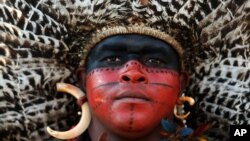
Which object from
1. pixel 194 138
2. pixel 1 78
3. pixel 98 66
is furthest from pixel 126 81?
pixel 1 78

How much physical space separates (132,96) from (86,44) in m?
0.34

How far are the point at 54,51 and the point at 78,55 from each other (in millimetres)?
103

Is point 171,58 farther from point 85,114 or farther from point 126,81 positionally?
point 85,114

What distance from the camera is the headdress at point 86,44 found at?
285cm

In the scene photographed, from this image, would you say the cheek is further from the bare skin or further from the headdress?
the headdress

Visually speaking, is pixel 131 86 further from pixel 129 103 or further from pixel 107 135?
pixel 107 135

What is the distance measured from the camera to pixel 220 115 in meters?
3.10

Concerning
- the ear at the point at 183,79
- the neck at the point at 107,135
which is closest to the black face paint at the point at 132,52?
the ear at the point at 183,79

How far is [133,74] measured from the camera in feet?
8.91

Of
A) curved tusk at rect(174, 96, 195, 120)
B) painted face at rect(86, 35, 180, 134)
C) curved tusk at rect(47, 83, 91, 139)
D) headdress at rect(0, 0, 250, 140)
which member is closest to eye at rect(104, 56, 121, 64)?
painted face at rect(86, 35, 180, 134)

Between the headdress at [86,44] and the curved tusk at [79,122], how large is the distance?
5 cm

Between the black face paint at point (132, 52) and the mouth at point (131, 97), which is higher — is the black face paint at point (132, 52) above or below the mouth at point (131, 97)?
above

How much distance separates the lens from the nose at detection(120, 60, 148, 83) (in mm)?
2717

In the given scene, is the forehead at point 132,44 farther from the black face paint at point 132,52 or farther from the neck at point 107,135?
the neck at point 107,135
